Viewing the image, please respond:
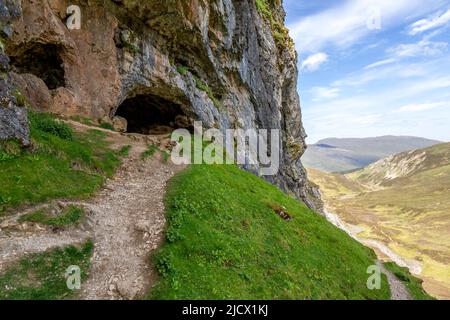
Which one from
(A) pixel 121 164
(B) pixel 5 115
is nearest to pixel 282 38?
(A) pixel 121 164

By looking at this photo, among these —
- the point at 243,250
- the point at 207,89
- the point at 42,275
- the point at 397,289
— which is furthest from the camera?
the point at 207,89

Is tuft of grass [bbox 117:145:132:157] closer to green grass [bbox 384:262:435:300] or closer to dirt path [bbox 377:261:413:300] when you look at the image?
dirt path [bbox 377:261:413:300]

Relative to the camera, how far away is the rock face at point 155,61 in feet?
117

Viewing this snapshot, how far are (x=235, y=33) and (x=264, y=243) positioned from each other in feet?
150

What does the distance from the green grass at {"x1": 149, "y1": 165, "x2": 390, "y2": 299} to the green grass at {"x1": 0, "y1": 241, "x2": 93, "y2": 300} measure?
151 inches

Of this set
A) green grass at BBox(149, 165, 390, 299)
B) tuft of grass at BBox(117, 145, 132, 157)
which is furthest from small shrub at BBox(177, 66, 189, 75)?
tuft of grass at BBox(117, 145, 132, 157)

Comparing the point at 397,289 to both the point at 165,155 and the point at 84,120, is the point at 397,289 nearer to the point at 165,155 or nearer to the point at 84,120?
the point at 165,155

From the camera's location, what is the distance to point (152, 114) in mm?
57531

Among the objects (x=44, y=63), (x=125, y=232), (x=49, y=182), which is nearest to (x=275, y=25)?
(x=44, y=63)

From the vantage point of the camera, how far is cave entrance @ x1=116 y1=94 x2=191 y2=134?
53531 millimetres

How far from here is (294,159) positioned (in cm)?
8906

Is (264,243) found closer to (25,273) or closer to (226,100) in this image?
(25,273)

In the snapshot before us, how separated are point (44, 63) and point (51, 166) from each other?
2141cm

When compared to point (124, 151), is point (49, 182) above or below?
below
